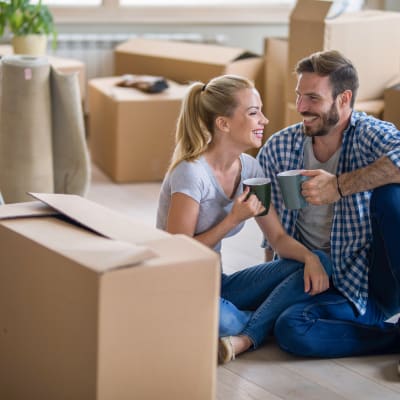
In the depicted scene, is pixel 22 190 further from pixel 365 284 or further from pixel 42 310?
pixel 42 310

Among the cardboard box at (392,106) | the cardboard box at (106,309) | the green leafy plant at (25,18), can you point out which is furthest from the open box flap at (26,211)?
the green leafy plant at (25,18)

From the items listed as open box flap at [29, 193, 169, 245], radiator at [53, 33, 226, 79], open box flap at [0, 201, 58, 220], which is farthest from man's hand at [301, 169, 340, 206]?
radiator at [53, 33, 226, 79]

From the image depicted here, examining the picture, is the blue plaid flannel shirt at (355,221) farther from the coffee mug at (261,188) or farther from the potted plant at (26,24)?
the potted plant at (26,24)

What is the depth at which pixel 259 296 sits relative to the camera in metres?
2.77

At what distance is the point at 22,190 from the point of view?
377 cm

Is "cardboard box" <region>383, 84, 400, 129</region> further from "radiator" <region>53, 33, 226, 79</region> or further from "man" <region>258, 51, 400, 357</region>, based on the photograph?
"radiator" <region>53, 33, 226, 79</region>

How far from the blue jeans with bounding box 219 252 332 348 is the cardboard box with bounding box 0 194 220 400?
28.5 inches

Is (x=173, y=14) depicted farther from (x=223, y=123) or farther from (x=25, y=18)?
(x=223, y=123)

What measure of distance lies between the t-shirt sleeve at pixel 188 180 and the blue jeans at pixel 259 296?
1.09ft

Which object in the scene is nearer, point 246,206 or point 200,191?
point 246,206

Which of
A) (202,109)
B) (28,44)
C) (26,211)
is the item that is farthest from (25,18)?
(26,211)

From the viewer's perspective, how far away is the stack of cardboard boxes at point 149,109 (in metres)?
4.67

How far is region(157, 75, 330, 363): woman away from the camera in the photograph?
2.58m

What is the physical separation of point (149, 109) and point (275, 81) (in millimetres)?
807
